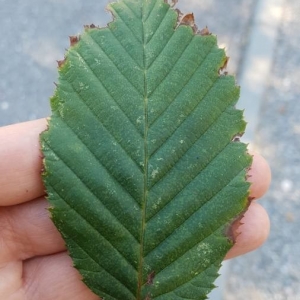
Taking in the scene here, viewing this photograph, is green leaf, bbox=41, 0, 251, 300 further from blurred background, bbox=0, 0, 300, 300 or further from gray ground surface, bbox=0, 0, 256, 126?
gray ground surface, bbox=0, 0, 256, 126

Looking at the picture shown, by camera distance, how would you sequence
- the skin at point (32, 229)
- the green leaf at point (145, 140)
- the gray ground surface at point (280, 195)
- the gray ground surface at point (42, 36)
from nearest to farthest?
the green leaf at point (145, 140)
the skin at point (32, 229)
the gray ground surface at point (280, 195)
the gray ground surface at point (42, 36)

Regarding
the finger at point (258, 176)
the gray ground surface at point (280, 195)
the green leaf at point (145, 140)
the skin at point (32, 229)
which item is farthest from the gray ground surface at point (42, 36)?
the green leaf at point (145, 140)

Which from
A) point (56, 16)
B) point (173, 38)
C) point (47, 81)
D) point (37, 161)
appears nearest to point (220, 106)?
point (173, 38)

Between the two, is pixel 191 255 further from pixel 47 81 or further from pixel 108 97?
pixel 47 81

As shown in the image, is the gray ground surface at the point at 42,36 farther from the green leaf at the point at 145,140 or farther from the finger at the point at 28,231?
the green leaf at the point at 145,140

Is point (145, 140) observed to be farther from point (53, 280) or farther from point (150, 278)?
point (53, 280)

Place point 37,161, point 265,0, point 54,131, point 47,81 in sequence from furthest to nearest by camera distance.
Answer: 1. point 265,0
2. point 47,81
3. point 37,161
4. point 54,131

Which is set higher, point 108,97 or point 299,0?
point 299,0
